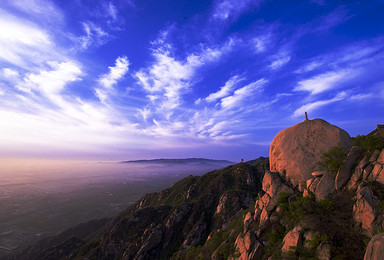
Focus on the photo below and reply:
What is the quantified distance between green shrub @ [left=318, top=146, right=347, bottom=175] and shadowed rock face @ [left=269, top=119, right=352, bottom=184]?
5.34 feet

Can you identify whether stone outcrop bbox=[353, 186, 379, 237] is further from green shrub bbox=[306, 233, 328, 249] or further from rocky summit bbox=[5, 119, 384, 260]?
green shrub bbox=[306, 233, 328, 249]

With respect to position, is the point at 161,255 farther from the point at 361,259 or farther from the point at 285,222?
the point at 361,259

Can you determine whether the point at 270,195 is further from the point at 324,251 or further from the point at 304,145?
the point at 324,251

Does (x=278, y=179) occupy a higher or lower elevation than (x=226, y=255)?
higher

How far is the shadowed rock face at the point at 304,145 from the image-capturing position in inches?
922

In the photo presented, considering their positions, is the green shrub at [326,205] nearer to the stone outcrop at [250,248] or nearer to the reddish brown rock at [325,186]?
the reddish brown rock at [325,186]

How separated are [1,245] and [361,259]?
19225cm

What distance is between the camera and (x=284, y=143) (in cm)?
2731

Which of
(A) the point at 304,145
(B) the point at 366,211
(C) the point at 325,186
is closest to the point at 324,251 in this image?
(B) the point at 366,211

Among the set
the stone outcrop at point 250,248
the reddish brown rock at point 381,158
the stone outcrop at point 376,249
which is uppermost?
the reddish brown rock at point 381,158

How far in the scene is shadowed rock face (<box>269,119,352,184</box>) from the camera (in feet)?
76.8

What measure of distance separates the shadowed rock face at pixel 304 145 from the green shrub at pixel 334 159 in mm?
1626

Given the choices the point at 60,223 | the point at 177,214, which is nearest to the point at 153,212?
the point at 177,214

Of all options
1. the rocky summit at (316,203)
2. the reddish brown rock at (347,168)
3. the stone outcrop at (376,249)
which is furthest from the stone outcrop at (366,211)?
the stone outcrop at (376,249)
